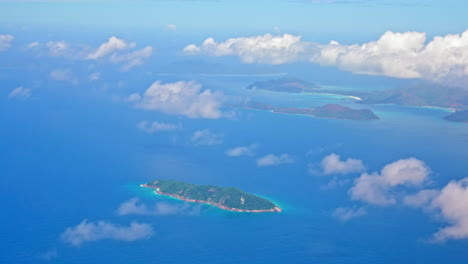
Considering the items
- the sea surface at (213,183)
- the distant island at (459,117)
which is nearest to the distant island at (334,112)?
the sea surface at (213,183)

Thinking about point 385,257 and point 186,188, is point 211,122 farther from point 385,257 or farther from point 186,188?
point 385,257

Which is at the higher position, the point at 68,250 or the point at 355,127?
the point at 355,127

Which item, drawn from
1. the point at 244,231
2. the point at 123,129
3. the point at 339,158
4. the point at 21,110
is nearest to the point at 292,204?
the point at 244,231

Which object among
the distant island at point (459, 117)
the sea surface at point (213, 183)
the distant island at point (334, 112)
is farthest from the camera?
the distant island at point (334, 112)

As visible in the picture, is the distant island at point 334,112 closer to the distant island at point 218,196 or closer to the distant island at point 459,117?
the distant island at point 459,117

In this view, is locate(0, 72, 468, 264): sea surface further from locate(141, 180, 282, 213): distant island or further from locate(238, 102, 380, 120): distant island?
locate(238, 102, 380, 120): distant island

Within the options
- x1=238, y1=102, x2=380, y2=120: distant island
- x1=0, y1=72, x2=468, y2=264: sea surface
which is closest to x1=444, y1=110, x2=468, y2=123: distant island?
x1=0, y1=72, x2=468, y2=264: sea surface
